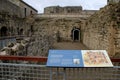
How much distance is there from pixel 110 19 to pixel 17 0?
2369 centimetres

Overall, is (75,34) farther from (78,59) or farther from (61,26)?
(78,59)

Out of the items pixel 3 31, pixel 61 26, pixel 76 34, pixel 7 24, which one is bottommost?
pixel 76 34

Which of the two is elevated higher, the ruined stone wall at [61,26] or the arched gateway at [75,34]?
the ruined stone wall at [61,26]

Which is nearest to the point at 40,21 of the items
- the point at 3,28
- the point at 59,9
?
the point at 59,9

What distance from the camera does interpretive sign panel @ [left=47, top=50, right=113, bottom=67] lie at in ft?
12.7

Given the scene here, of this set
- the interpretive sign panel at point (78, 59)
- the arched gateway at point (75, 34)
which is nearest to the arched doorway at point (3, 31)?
the interpretive sign panel at point (78, 59)

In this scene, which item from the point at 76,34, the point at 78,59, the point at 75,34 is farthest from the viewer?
the point at 76,34

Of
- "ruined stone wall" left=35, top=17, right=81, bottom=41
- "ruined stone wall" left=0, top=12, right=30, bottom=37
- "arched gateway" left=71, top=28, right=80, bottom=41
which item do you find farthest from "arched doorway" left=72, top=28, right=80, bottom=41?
"ruined stone wall" left=0, top=12, right=30, bottom=37

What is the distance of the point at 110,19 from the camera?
11055 mm

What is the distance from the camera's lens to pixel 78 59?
4.02 meters

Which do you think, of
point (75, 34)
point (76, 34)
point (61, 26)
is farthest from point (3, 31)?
point (76, 34)

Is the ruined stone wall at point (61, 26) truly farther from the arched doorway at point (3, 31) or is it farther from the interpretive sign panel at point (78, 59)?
the interpretive sign panel at point (78, 59)

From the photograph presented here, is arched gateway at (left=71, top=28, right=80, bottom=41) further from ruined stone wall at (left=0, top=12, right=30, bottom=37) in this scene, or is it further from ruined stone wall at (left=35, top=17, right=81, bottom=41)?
ruined stone wall at (left=0, top=12, right=30, bottom=37)

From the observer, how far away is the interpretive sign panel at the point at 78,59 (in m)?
3.88
